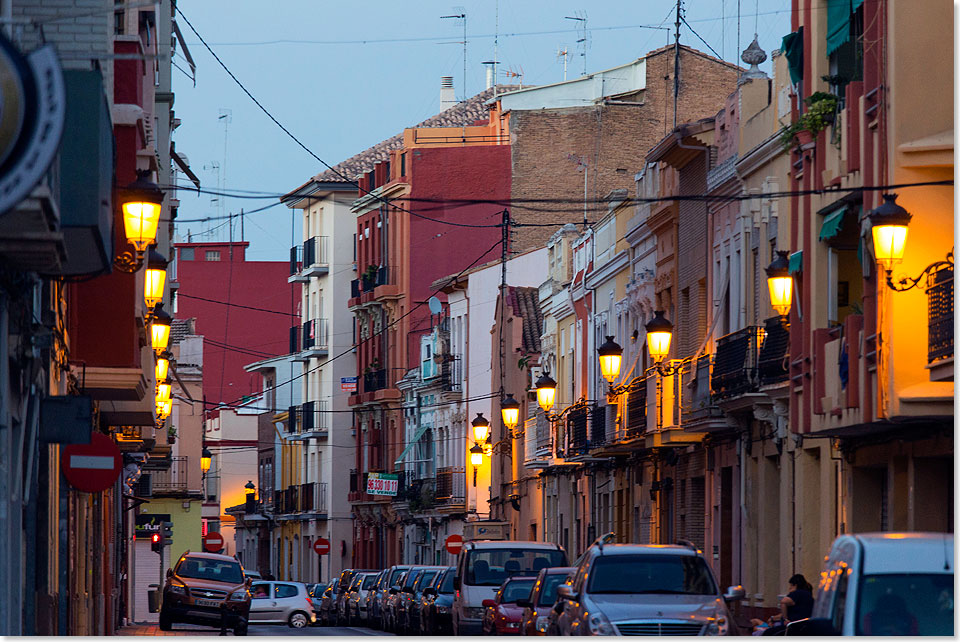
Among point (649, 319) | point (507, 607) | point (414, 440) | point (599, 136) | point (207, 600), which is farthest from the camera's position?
point (414, 440)

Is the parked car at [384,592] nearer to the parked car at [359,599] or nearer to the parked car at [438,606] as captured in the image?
the parked car at [359,599]

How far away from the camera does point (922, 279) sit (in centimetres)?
2088

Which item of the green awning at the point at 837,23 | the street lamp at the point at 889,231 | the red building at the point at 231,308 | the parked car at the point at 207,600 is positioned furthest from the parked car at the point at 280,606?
the red building at the point at 231,308

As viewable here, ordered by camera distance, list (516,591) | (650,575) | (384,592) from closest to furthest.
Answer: (650,575) → (516,591) → (384,592)

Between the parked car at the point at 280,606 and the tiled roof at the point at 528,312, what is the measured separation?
1067 cm

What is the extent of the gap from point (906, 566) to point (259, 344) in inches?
3124

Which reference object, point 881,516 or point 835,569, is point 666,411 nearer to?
point 881,516

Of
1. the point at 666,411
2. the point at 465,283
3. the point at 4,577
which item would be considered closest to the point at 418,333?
the point at 465,283

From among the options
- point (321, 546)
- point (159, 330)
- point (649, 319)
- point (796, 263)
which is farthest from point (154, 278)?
point (321, 546)

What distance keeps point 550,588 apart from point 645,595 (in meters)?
6.23

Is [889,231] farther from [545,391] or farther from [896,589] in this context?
[545,391]

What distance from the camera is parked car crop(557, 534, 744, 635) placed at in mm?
18891

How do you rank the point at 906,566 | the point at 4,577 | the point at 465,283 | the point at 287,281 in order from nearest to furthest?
the point at 906,566 → the point at 4,577 → the point at 465,283 → the point at 287,281

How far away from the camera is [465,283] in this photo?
6412 centimetres
